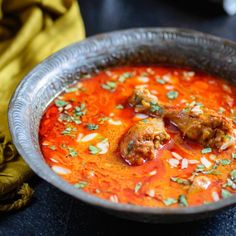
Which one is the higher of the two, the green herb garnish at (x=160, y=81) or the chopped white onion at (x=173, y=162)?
the chopped white onion at (x=173, y=162)

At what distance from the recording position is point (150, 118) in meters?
2.75

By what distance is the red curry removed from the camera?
7.80 feet

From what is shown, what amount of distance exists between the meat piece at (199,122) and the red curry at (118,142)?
0.12 feet

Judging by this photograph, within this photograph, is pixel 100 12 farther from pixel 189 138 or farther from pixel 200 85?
pixel 189 138

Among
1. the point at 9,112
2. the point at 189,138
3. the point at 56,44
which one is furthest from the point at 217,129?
the point at 56,44

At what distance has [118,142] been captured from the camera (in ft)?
8.71

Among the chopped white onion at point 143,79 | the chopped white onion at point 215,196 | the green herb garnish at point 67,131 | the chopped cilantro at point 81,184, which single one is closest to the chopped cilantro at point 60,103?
the green herb garnish at point 67,131

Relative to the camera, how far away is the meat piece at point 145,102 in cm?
280

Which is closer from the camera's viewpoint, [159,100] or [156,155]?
[156,155]

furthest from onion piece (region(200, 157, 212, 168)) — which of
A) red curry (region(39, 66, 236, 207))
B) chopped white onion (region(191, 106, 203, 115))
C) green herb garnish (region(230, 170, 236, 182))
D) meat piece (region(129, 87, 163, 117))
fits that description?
meat piece (region(129, 87, 163, 117))

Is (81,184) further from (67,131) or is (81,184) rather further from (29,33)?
(29,33)

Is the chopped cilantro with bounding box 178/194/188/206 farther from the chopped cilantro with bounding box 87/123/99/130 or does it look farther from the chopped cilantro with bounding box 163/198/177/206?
the chopped cilantro with bounding box 87/123/99/130

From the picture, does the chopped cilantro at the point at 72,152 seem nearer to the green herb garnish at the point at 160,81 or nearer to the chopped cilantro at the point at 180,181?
the chopped cilantro at the point at 180,181

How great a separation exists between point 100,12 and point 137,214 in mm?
2337
